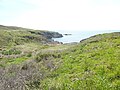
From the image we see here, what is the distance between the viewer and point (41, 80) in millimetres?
14414

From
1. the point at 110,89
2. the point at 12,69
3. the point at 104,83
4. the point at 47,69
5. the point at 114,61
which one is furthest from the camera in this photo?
the point at 12,69

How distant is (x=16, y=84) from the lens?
12742 millimetres

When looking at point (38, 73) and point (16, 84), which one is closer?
point (16, 84)

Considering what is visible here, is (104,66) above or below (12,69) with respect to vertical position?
above

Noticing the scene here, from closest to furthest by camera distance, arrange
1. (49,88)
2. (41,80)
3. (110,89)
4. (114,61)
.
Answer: (110,89), (49,88), (41,80), (114,61)

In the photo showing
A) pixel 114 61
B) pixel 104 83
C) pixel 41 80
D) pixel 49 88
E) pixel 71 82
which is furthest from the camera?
pixel 114 61

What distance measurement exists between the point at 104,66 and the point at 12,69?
24.9 ft

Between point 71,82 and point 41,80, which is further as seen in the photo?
point 41,80

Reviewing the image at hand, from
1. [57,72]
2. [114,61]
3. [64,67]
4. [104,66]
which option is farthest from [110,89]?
[64,67]

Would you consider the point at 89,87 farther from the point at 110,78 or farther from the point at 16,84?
the point at 16,84

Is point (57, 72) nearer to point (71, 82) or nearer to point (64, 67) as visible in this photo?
point (64, 67)

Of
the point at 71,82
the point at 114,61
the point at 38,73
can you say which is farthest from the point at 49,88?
the point at 114,61

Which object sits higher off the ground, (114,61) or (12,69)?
(114,61)

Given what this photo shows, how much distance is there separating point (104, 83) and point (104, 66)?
151 inches
